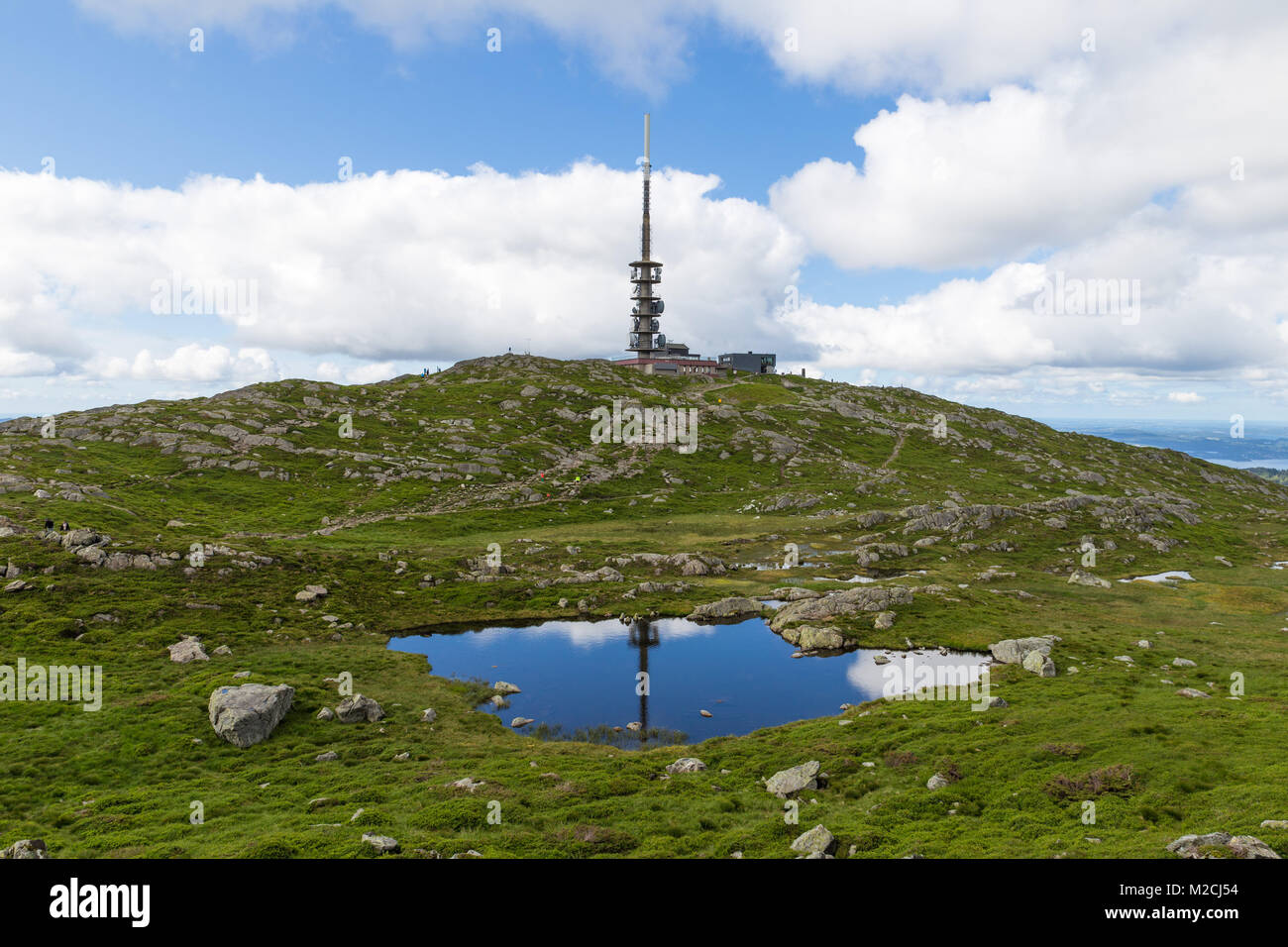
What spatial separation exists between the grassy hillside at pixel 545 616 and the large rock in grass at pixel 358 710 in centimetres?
153

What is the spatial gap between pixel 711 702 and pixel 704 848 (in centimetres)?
2521

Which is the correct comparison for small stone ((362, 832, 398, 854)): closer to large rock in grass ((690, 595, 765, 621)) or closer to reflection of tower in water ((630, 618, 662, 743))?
reflection of tower in water ((630, 618, 662, 743))

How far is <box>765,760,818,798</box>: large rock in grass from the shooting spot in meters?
33.8

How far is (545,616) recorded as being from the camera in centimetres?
7350

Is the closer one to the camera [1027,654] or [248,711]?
[248,711]

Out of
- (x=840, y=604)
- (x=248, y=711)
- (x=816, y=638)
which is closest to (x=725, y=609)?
(x=816, y=638)

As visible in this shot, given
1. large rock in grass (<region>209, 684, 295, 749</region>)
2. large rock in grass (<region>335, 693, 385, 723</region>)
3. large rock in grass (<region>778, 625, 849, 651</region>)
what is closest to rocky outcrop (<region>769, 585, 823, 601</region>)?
large rock in grass (<region>778, 625, 849, 651</region>)

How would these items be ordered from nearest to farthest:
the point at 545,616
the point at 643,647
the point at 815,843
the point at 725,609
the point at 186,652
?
the point at 815,843
the point at 186,652
the point at 643,647
the point at 725,609
the point at 545,616

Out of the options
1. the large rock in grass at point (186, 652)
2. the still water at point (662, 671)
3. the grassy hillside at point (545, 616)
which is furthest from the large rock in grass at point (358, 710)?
the large rock in grass at point (186, 652)

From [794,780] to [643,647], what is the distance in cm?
3142

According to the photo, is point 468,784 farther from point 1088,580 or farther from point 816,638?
point 1088,580

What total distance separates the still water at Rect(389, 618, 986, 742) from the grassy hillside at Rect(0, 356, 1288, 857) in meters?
4.34
